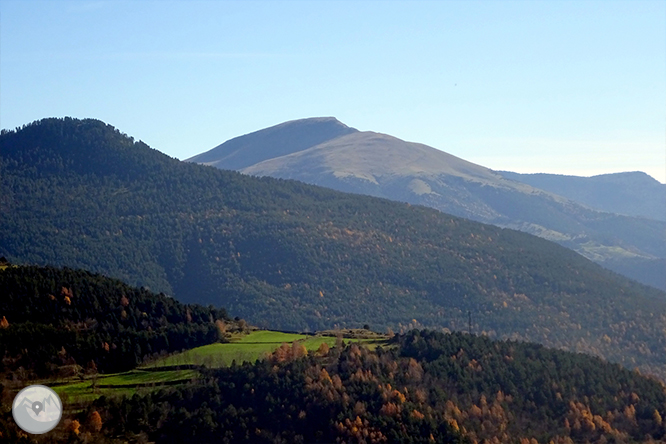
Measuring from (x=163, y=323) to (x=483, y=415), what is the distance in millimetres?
44613

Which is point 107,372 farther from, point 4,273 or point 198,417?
point 4,273

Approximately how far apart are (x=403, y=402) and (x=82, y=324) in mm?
44247

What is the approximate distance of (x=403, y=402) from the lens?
3954 inches

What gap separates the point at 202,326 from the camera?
12069 centimetres

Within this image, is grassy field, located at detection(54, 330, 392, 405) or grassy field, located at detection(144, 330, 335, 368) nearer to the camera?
grassy field, located at detection(54, 330, 392, 405)

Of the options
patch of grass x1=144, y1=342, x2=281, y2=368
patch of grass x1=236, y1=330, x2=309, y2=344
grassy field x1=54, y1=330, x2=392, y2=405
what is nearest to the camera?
grassy field x1=54, y1=330, x2=392, y2=405

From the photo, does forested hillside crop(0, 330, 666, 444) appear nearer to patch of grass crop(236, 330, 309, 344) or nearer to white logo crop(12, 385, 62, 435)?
white logo crop(12, 385, 62, 435)

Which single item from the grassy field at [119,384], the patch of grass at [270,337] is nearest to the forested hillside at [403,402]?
the grassy field at [119,384]

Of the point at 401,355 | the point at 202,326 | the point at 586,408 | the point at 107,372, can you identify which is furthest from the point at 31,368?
the point at 586,408

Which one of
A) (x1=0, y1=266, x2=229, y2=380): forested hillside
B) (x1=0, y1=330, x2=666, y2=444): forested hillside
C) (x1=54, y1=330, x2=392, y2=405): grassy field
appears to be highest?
(x1=0, y1=266, x2=229, y2=380): forested hillside

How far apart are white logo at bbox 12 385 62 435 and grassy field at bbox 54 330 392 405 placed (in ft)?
29.2

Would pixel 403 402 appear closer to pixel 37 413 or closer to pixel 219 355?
pixel 219 355

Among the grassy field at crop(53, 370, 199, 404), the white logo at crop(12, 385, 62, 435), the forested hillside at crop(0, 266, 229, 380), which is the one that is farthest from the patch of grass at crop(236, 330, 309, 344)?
Result: the white logo at crop(12, 385, 62, 435)

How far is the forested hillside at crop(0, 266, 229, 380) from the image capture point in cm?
10256
